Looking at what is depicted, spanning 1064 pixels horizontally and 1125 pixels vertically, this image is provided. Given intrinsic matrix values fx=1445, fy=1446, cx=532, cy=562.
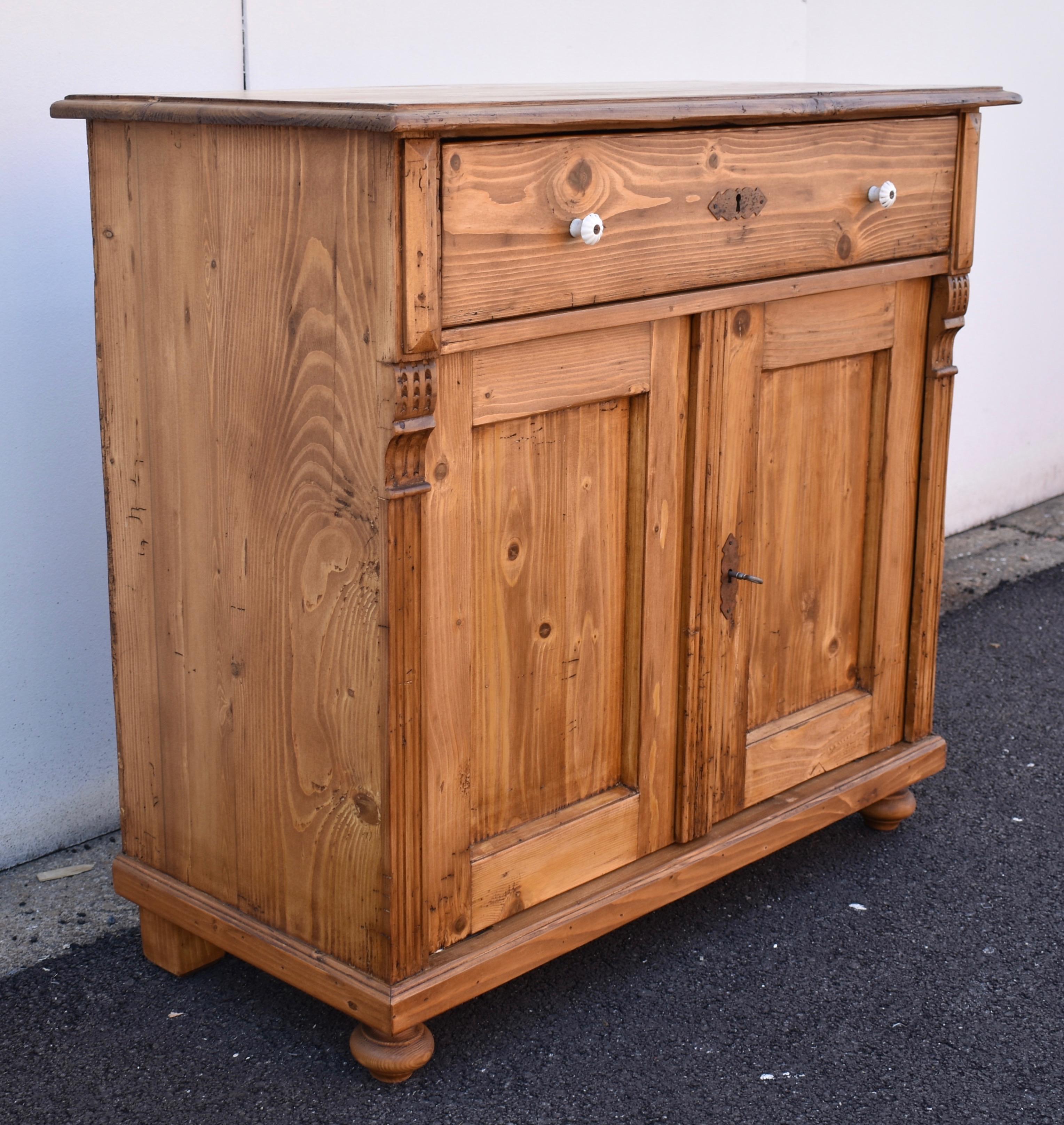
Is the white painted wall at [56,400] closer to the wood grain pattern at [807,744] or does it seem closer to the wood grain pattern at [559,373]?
the wood grain pattern at [559,373]

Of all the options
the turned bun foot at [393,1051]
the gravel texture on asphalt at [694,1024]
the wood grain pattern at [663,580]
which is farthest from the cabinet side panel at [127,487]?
the wood grain pattern at [663,580]

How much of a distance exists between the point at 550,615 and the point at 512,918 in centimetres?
41

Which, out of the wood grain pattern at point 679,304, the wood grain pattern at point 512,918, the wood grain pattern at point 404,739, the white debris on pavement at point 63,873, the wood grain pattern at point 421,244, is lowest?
the white debris on pavement at point 63,873

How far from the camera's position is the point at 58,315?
2293 millimetres

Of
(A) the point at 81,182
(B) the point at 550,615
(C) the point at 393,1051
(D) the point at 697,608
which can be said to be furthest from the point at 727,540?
(A) the point at 81,182

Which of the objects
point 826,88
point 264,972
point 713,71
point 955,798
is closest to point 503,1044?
point 264,972

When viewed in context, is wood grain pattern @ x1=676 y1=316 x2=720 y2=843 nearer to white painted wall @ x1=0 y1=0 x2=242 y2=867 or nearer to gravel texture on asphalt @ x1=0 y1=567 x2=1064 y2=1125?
gravel texture on asphalt @ x1=0 y1=567 x2=1064 y2=1125

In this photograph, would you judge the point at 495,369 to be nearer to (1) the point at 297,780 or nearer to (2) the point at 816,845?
(1) the point at 297,780

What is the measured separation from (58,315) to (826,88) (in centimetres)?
124

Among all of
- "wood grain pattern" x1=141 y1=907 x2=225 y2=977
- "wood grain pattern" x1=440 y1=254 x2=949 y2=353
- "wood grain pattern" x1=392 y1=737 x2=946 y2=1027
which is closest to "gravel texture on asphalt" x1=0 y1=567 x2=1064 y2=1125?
"wood grain pattern" x1=141 y1=907 x2=225 y2=977

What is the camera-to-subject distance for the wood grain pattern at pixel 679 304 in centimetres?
169

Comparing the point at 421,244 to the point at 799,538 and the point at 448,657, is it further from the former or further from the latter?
the point at 799,538

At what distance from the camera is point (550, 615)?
1936 mm

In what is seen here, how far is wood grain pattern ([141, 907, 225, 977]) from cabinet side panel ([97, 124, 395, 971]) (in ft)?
0.58
